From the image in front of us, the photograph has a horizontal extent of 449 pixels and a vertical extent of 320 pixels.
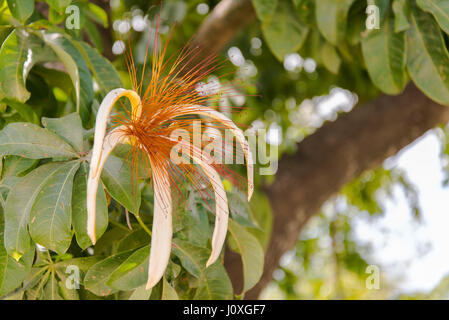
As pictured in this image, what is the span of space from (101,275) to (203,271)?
17 cm

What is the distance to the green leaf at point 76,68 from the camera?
2.88 ft

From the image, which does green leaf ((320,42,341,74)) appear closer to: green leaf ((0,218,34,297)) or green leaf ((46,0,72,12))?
green leaf ((46,0,72,12))

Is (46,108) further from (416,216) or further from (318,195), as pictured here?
(416,216)

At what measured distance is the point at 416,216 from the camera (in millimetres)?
2559

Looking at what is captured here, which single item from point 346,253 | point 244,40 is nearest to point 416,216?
point 346,253

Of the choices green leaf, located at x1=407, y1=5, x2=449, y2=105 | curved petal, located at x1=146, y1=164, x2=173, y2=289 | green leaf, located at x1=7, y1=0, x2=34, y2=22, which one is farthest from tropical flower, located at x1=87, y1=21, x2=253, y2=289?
green leaf, located at x1=407, y1=5, x2=449, y2=105

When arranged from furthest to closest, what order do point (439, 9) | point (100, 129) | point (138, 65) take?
point (138, 65)
point (439, 9)
point (100, 129)

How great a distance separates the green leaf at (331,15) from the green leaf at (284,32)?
102 mm

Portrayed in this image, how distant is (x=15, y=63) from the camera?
87cm

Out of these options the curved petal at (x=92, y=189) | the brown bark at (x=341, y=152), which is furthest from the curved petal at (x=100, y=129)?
the brown bark at (x=341, y=152)

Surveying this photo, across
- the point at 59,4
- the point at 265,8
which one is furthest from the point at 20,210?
the point at 265,8

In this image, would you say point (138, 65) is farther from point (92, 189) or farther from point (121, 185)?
point (92, 189)

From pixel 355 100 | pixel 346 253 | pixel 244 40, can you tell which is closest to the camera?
pixel 244 40

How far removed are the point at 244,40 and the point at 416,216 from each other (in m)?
1.27
